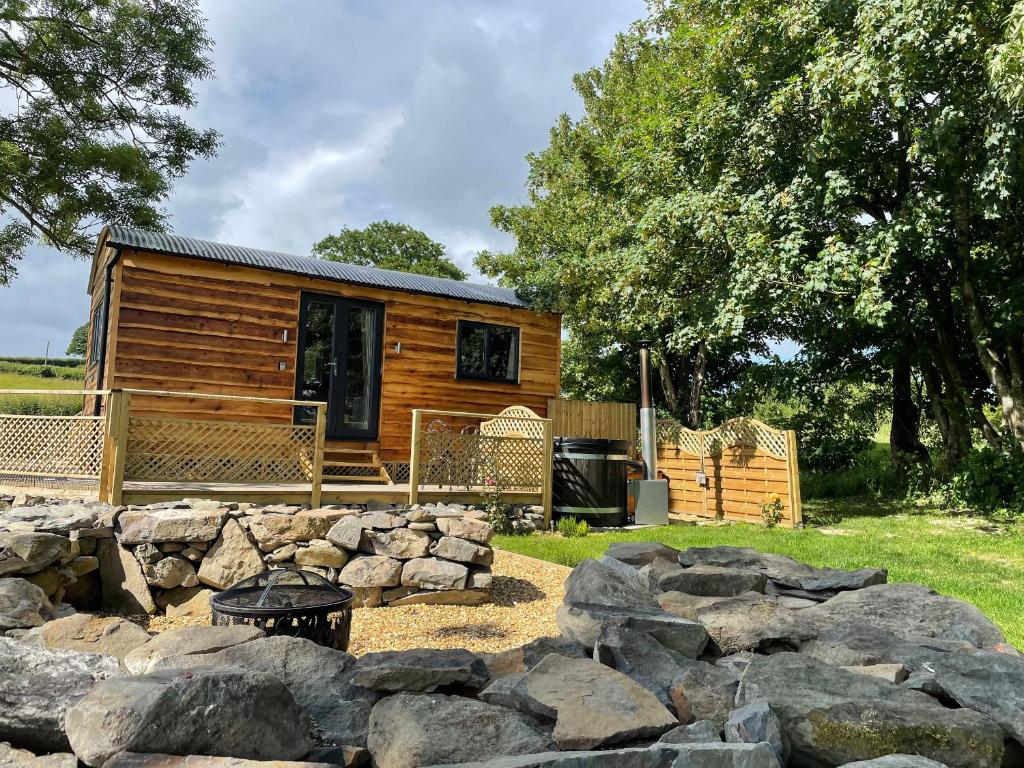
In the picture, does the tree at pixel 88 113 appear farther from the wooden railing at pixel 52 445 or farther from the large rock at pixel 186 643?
the large rock at pixel 186 643

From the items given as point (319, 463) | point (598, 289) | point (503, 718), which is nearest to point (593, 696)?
Answer: point (503, 718)

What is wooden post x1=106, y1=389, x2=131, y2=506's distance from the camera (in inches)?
271

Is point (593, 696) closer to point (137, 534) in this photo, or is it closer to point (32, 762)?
point (32, 762)

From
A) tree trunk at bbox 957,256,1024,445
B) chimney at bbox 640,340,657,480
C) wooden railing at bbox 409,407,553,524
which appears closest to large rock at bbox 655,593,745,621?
wooden railing at bbox 409,407,553,524

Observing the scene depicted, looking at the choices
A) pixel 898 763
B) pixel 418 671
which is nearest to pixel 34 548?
pixel 418 671

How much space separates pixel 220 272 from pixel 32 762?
29.9 ft

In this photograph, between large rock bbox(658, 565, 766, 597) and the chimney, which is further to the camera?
the chimney

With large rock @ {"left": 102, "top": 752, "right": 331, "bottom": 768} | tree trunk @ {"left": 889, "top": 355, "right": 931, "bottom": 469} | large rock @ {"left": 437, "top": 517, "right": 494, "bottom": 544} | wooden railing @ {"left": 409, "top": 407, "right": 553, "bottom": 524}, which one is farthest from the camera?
tree trunk @ {"left": 889, "top": 355, "right": 931, "bottom": 469}

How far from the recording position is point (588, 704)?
223 cm

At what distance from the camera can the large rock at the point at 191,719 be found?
181 centimetres

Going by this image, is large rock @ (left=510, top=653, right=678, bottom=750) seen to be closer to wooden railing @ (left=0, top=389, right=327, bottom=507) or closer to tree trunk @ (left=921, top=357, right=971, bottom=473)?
wooden railing @ (left=0, top=389, right=327, bottom=507)

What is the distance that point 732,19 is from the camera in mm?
11078

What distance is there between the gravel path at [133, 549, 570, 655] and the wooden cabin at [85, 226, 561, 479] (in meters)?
5.18

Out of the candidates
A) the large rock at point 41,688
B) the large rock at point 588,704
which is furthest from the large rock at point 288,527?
the large rock at point 588,704
